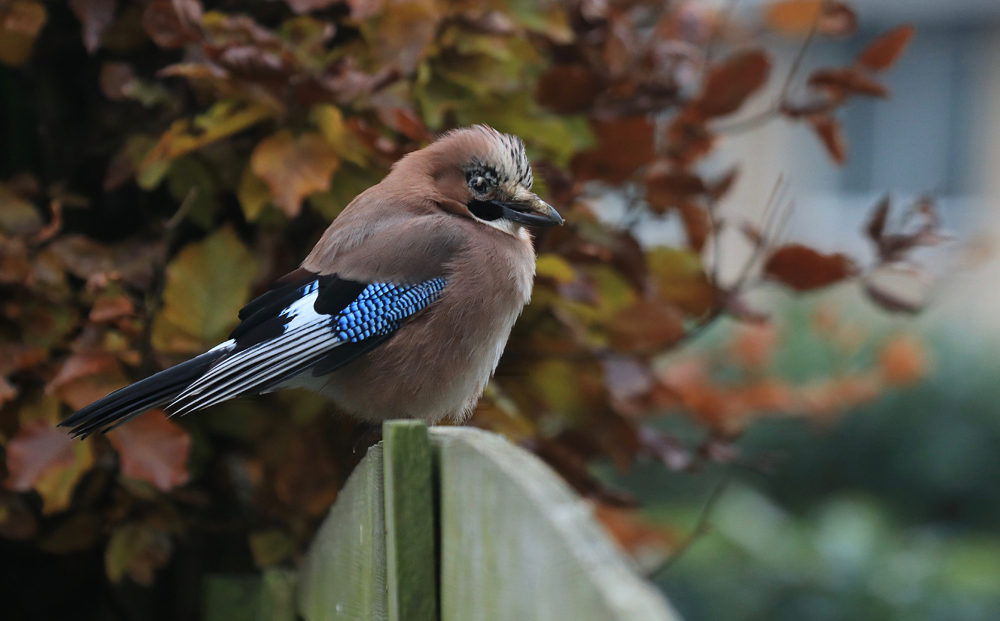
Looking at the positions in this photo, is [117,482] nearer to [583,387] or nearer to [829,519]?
[583,387]

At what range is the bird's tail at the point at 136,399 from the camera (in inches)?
48.4

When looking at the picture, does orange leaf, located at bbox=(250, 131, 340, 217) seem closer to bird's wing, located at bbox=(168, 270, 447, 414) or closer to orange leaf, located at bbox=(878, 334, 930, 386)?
bird's wing, located at bbox=(168, 270, 447, 414)

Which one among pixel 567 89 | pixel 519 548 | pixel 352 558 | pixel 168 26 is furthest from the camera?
pixel 567 89

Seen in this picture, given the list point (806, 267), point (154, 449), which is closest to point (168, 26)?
point (154, 449)

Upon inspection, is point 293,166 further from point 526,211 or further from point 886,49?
point 886,49

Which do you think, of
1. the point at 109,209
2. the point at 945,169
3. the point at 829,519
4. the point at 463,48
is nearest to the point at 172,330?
the point at 109,209

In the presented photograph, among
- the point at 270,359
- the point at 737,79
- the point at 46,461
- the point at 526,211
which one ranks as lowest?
the point at 46,461

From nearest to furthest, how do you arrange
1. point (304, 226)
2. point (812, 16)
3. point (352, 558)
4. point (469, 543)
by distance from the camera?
point (469, 543) < point (352, 558) < point (304, 226) < point (812, 16)

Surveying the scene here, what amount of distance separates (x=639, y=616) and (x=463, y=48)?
1.27 metres

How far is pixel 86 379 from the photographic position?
1587 millimetres

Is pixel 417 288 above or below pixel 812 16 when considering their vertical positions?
below

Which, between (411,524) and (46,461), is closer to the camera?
(411,524)

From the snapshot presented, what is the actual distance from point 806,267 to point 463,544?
1171 millimetres

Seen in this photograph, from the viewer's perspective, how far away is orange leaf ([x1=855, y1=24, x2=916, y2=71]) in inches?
80.7
